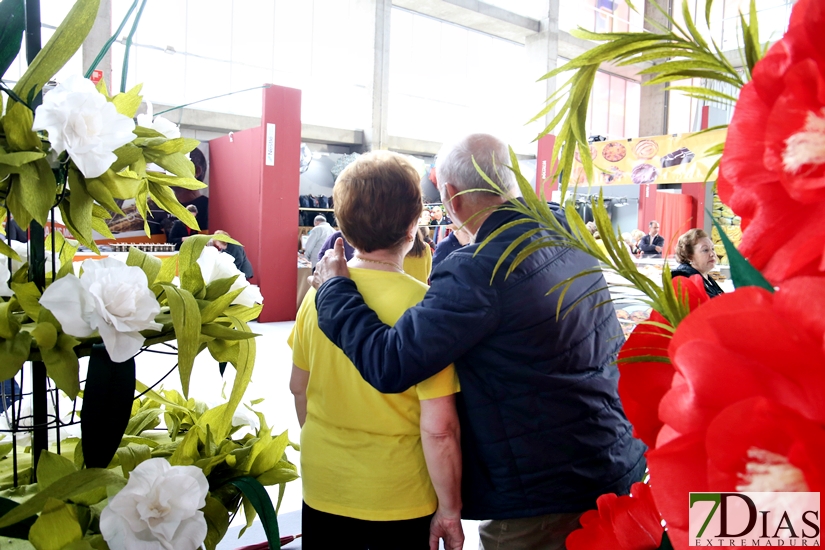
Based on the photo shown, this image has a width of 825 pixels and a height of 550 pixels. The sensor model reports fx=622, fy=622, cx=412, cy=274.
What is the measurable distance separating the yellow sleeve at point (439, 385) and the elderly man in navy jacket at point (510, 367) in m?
0.02

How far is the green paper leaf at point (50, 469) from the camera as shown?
2.57ft

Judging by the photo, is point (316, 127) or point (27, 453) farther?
point (316, 127)

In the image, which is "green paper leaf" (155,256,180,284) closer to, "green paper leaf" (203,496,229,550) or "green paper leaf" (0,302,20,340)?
"green paper leaf" (0,302,20,340)

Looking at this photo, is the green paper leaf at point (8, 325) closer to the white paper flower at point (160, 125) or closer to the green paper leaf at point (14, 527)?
the green paper leaf at point (14, 527)

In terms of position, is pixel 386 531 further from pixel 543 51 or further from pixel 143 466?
pixel 543 51

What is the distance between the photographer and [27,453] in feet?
3.60

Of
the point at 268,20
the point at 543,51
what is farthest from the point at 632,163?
the point at 268,20

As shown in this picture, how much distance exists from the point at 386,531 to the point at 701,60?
1.16 metres

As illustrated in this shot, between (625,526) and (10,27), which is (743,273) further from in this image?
(10,27)

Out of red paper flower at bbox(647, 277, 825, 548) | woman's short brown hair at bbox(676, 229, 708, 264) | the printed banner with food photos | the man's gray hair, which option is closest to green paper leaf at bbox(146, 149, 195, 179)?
the man's gray hair

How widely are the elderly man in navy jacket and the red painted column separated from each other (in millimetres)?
7247

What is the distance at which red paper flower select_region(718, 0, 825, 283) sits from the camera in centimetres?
28

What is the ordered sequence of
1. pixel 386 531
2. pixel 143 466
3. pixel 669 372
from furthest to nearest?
1. pixel 386 531
2. pixel 143 466
3. pixel 669 372

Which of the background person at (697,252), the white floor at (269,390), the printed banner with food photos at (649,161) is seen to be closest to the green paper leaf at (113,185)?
the white floor at (269,390)
